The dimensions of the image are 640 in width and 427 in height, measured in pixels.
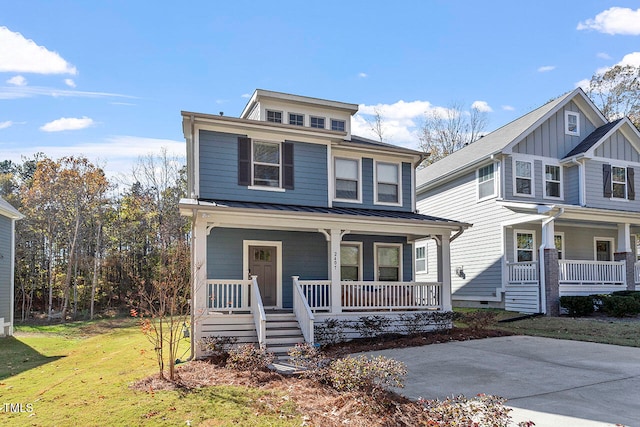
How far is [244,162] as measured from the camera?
13391 millimetres

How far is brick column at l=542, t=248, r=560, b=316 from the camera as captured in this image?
15.7 m

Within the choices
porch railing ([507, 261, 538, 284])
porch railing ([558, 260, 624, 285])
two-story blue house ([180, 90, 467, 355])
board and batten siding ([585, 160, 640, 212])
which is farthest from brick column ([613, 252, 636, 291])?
two-story blue house ([180, 90, 467, 355])

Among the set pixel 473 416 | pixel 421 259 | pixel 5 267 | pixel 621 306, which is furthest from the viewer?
pixel 421 259

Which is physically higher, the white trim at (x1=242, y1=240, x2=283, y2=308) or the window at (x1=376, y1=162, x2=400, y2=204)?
the window at (x1=376, y1=162, x2=400, y2=204)

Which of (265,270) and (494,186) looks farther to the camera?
(494,186)

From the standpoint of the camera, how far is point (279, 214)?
38.2 ft

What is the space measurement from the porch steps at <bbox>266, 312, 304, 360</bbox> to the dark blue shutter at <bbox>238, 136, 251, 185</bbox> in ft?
13.0

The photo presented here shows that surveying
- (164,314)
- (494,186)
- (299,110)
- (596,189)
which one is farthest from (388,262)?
(596,189)

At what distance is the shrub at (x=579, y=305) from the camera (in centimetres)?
1537

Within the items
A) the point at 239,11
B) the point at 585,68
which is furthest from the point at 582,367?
the point at 585,68

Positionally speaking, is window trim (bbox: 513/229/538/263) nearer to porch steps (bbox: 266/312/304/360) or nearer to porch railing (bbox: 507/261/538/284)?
porch railing (bbox: 507/261/538/284)

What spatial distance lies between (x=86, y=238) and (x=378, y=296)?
21.7 meters

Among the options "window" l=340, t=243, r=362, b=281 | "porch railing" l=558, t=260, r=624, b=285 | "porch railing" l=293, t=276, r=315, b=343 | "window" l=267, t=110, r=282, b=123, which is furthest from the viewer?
"porch railing" l=558, t=260, r=624, b=285

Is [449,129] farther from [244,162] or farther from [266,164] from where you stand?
[244,162]
